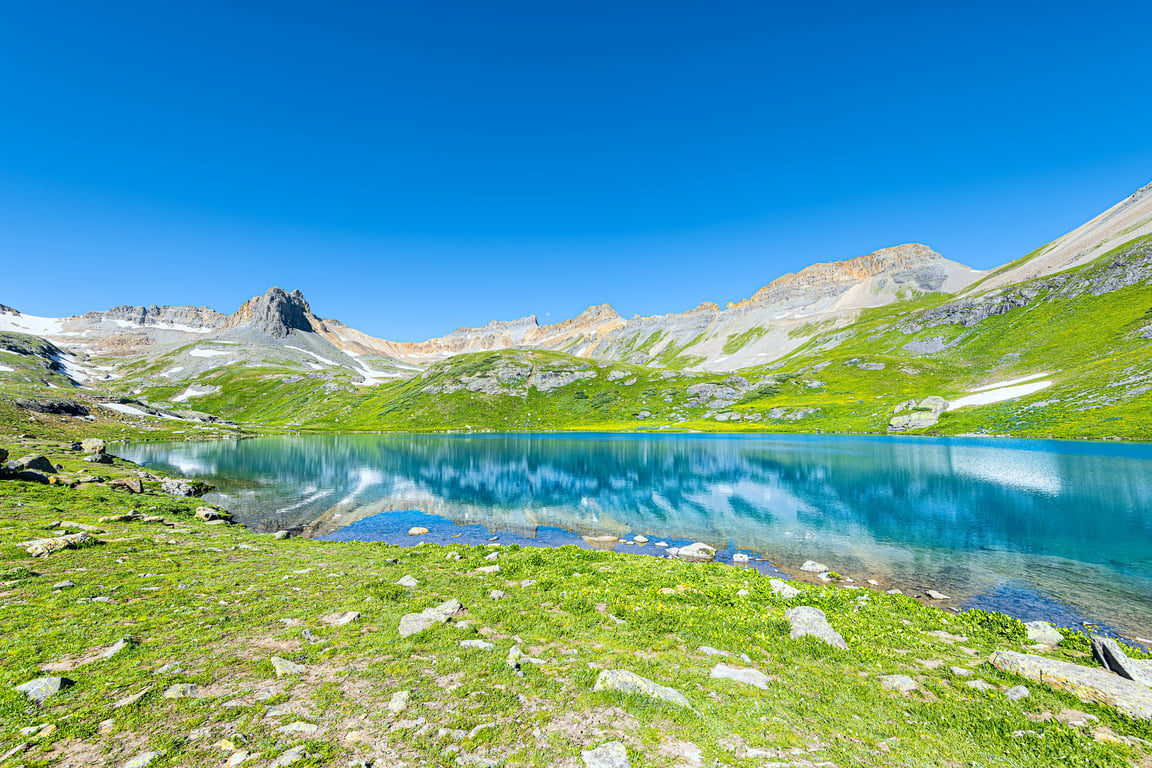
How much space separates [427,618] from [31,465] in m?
45.7

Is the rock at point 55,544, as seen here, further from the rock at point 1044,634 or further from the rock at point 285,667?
the rock at point 1044,634

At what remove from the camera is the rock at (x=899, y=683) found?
40.3 ft

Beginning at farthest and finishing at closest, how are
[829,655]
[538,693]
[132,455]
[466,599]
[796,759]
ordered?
[132,455] < [466,599] < [829,655] < [538,693] < [796,759]

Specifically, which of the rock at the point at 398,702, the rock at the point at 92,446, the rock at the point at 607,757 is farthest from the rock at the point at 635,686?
the rock at the point at 92,446

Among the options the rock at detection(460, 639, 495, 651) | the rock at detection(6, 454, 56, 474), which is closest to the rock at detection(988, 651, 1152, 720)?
the rock at detection(460, 639, 495, 651)

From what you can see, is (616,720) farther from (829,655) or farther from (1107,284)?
(1107,284)

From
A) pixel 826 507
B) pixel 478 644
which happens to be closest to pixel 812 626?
pixel 478 644

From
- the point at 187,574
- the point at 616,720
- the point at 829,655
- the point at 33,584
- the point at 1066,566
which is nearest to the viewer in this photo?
the point at 616,720

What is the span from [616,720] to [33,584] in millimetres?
22474

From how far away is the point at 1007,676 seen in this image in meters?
12.9

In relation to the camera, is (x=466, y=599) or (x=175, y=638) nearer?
(x=175, y=638)

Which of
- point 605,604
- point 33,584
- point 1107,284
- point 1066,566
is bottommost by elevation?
point 1066,566

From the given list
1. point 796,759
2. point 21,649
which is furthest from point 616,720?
point 21,649

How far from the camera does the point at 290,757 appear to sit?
818 cm
